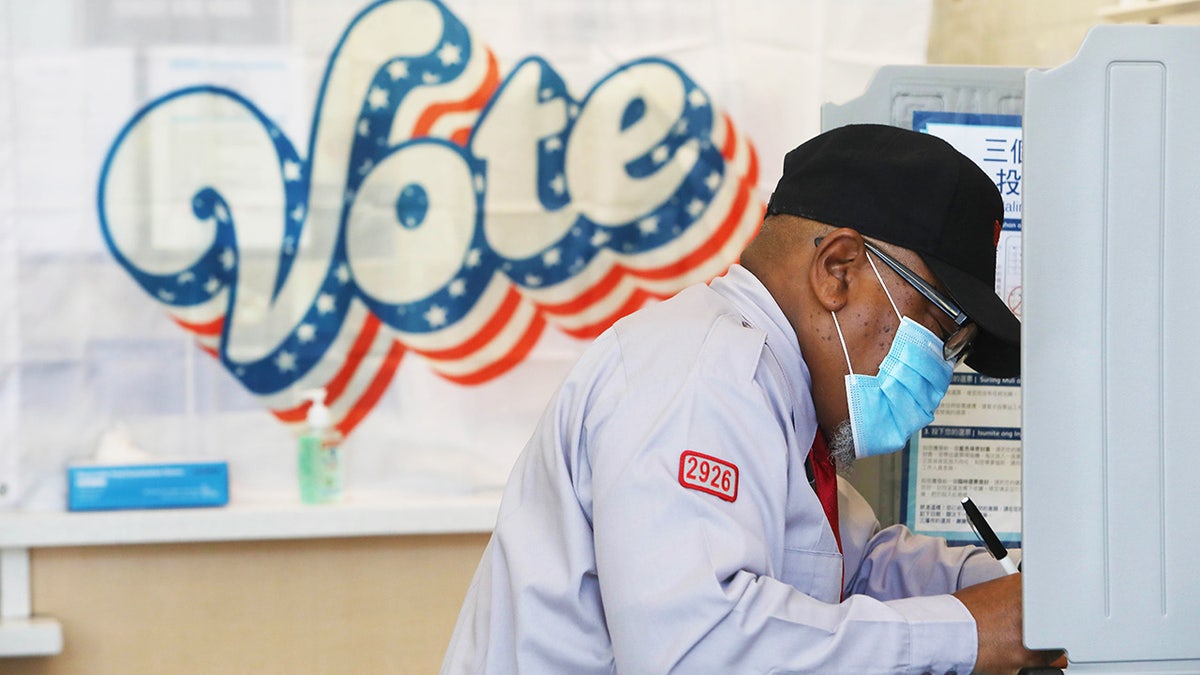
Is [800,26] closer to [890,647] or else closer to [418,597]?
[418,597]

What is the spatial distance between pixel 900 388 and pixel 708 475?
30 centimetres

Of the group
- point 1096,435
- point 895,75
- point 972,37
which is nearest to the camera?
point 1096,435

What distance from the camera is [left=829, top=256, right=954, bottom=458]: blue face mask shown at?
1.17 meters

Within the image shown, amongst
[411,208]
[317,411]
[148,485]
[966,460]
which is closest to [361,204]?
[411,208]

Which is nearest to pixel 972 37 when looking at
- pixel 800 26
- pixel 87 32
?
pixel 800 26

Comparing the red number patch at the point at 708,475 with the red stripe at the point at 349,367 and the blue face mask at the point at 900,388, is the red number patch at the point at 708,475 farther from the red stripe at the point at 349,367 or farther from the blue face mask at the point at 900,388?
the red stripe at the point at 349,367

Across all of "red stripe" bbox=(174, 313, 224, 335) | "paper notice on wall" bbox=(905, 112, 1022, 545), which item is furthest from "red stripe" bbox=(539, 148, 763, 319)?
"paper notice on wall" bbox=(905, 112, 1022, 545)

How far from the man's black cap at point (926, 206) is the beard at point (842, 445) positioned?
0.56 feet

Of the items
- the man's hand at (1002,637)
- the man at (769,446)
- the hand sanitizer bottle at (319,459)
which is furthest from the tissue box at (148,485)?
the man's hand at (1002,637)

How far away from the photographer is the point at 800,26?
2.49 metres

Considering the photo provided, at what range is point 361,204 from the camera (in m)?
2.38

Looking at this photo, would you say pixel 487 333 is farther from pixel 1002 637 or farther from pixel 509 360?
pixel 1002 637

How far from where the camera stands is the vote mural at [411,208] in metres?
2.34

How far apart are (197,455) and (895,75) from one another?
1.49 metres
